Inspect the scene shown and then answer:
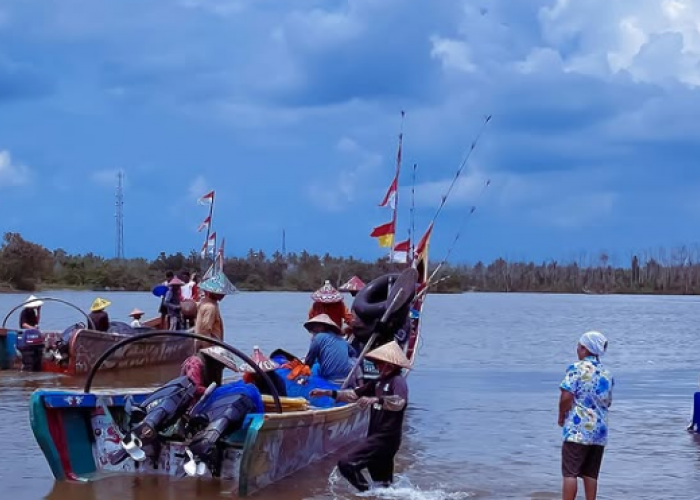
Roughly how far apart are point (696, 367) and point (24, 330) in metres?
15.4

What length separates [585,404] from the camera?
7.41 meters

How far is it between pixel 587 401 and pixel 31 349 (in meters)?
14.1

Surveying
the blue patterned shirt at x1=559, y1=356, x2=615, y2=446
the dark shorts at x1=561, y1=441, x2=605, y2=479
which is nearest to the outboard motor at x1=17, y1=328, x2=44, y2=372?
the dark shorts at x1=561, y1=441, x2=605, y2=479

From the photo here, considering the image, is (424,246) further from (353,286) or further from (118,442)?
(118,442)

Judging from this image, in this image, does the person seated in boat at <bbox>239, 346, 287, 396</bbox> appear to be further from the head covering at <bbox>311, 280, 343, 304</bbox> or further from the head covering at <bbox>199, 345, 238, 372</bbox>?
the head covering at <bbox>311, 280, 343, 304</bbox>

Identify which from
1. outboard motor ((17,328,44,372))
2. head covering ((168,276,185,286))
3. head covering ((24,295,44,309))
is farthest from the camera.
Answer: head covering ((168,276,185,286))

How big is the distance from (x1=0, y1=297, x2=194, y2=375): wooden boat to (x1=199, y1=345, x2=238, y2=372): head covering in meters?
8.57

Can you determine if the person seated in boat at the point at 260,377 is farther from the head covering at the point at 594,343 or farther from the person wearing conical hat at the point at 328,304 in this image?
the head covering at the point at 594,343

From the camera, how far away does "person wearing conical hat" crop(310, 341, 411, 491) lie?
8.06 meters

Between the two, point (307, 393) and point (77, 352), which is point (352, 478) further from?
point (77, 352)

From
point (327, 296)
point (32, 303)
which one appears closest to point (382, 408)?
point (327, 296)

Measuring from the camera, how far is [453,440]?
13.1 m

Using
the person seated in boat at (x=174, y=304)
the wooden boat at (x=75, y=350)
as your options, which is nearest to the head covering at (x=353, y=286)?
the wooden boat at (x=75, y=350)

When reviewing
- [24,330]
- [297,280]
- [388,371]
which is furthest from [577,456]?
[297,280]
